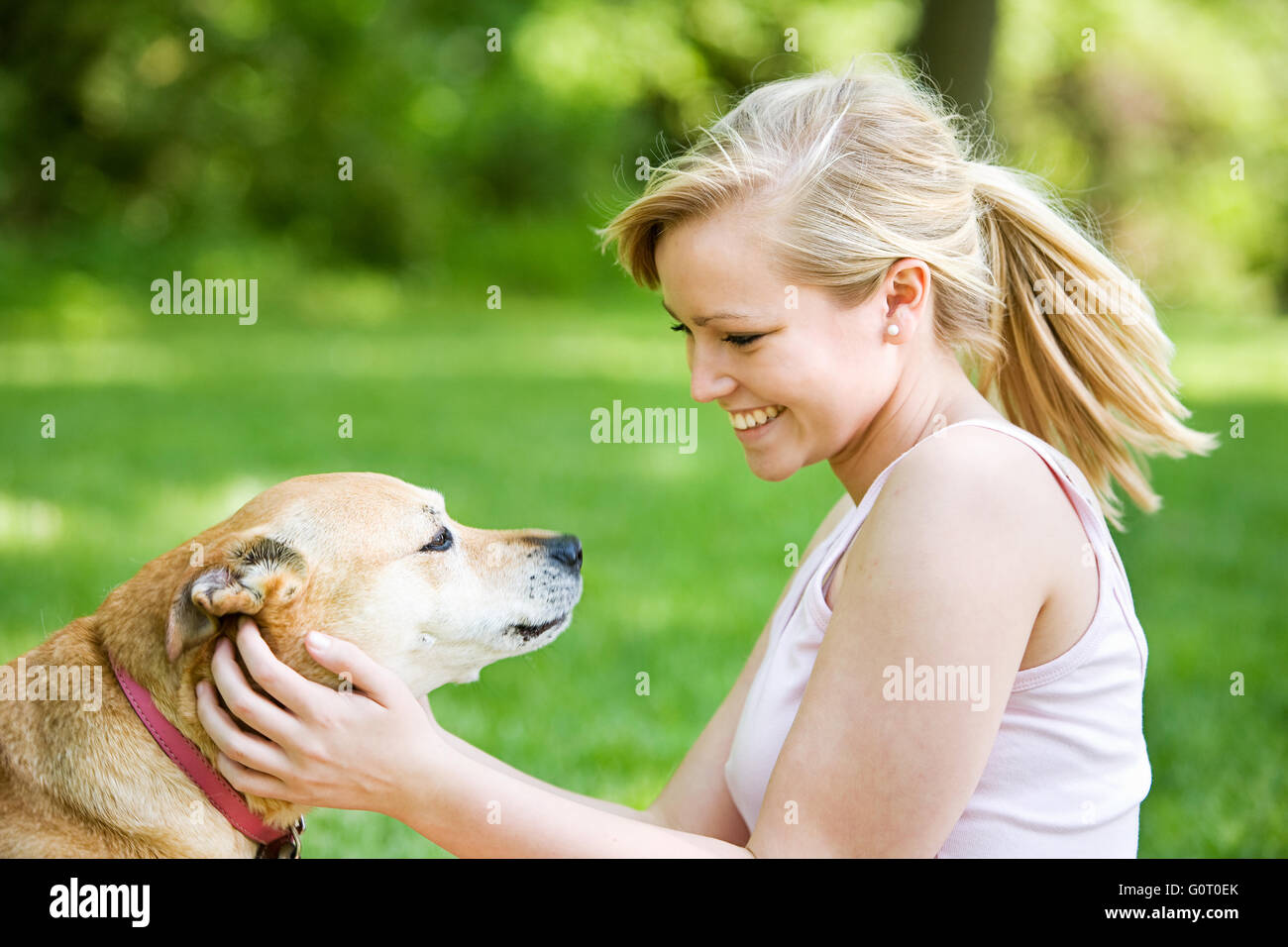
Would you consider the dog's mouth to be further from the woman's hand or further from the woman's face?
the woman's face

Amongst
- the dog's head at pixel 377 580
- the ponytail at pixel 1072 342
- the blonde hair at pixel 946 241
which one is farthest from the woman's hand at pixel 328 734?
the ponytail at pixel 1072 342

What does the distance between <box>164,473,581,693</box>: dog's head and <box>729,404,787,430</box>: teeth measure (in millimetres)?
599

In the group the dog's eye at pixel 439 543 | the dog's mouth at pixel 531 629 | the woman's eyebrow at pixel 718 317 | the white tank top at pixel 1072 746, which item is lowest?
the white tank top at pixel 1072 746

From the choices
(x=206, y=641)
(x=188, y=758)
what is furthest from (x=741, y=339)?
(x=188, y=758)

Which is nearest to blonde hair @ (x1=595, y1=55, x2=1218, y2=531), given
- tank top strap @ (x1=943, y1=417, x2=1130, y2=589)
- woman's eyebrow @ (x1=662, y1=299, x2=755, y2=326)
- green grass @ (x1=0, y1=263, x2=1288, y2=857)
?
woman's eyebrow @ (x1=662, y1=299, x2=755, y2=326)

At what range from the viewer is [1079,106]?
2506 cm

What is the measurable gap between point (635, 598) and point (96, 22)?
520 inches

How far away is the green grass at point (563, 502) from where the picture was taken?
4.30m

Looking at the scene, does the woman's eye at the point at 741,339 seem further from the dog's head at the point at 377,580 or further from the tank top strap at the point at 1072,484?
the dog's head at the point at 377,580

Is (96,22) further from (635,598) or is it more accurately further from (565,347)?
(635,598)

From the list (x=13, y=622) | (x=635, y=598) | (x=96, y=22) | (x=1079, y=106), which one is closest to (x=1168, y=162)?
(x=1079, y=106)

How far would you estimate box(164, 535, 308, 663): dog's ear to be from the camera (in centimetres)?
220

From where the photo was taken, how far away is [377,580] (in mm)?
2562

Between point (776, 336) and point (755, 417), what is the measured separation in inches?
9.6
